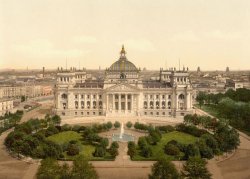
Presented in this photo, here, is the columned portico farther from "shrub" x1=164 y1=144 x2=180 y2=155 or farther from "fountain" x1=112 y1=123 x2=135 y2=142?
"shrub" x1=164 y1=144 x2=180 y2=155

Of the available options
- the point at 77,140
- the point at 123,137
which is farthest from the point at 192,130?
the point at 77,140

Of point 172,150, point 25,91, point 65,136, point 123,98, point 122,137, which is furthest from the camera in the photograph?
point 25,91

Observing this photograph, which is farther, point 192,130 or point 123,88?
point 123,88

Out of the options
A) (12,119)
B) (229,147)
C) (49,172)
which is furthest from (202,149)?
(12,119)

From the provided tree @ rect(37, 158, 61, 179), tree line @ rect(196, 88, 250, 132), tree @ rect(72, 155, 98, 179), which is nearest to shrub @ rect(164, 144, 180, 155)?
tree @ rect(72, 155, 98, 179)

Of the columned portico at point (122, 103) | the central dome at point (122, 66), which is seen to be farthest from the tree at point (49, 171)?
the central dome at point (122, 66)

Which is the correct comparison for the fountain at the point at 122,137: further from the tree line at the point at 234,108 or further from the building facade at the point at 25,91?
the building facade at the point at 25,91

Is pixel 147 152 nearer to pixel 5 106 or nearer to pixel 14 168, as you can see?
pixel 14 168
